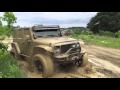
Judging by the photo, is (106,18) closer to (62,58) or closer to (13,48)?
(62,58)

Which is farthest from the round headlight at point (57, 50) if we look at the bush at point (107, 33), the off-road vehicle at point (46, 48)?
the bush at point (107, 33)

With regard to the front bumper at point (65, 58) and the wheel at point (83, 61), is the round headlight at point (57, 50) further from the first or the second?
the wheel at point (83, 61)

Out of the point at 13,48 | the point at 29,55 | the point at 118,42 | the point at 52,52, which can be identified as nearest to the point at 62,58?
the point at 52,52

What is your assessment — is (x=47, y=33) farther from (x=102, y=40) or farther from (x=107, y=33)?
(x=102, y=40)

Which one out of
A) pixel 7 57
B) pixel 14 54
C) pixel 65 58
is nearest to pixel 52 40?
pixel 65 58

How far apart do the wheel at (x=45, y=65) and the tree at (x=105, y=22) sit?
1.65m

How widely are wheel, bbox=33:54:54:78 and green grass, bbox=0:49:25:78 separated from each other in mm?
519

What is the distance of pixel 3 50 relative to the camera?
9.23 meters

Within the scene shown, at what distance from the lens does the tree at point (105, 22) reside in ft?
29.7

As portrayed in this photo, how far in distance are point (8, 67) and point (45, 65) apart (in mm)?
1060

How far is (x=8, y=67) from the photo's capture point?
893cm

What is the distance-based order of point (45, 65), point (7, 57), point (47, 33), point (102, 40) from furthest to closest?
1. point (102, 40)
2. point (7, 57)
3. point (47, 33)
4. point (45, 65)
